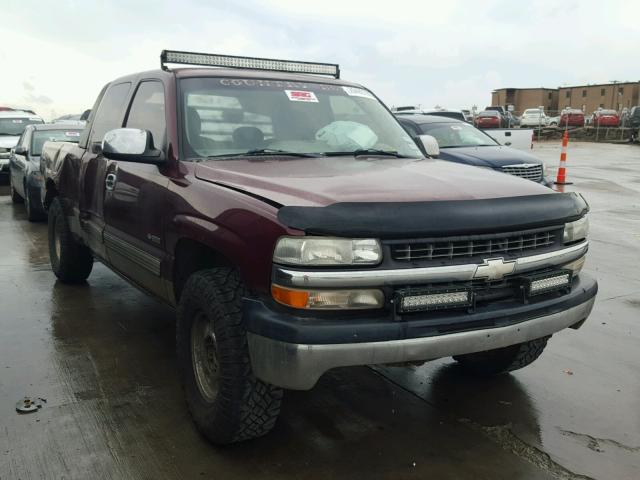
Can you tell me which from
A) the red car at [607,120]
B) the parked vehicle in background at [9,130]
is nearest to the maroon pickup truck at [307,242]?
the parked vehicle in background at [9,130]

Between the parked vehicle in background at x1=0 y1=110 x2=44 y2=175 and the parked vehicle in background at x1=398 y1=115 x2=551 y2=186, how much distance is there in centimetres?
915

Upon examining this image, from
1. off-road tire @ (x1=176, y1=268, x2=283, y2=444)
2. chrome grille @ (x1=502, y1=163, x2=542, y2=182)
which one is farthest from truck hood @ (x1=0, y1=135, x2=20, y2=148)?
off-road tire @ (x1=176, y1=268, x2=283, y2=444)

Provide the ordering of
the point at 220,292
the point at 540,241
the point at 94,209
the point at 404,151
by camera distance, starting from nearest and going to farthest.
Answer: the point at 220,292
the point at 540,241
the point at 404,151
the point at 94,209

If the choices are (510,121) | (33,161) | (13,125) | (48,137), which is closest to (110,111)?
(33,161)

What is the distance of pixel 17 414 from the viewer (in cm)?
341

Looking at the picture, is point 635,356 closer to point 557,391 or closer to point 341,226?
point 557,391

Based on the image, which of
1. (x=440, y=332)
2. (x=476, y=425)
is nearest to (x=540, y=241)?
(x=440, y=332)

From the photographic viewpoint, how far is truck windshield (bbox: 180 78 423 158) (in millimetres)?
3711

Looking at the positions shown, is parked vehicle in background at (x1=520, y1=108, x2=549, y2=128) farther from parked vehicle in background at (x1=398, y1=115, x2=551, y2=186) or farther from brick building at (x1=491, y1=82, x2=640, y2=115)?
parked vehicle in background at (x1=398, y1=115, x2=551, y2=186)

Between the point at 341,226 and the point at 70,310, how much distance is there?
139 inches

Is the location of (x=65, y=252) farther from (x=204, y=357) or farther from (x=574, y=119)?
(x=574, y=119)

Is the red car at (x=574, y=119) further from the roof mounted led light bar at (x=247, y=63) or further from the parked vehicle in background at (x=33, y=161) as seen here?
the roof mounted led light bar at (x=247, y=63)

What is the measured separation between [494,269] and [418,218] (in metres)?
0.44

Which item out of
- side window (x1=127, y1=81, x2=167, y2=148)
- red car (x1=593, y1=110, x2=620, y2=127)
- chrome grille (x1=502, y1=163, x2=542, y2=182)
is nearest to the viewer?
side window (x1=127, y1=81, x2=167, y2=148)
